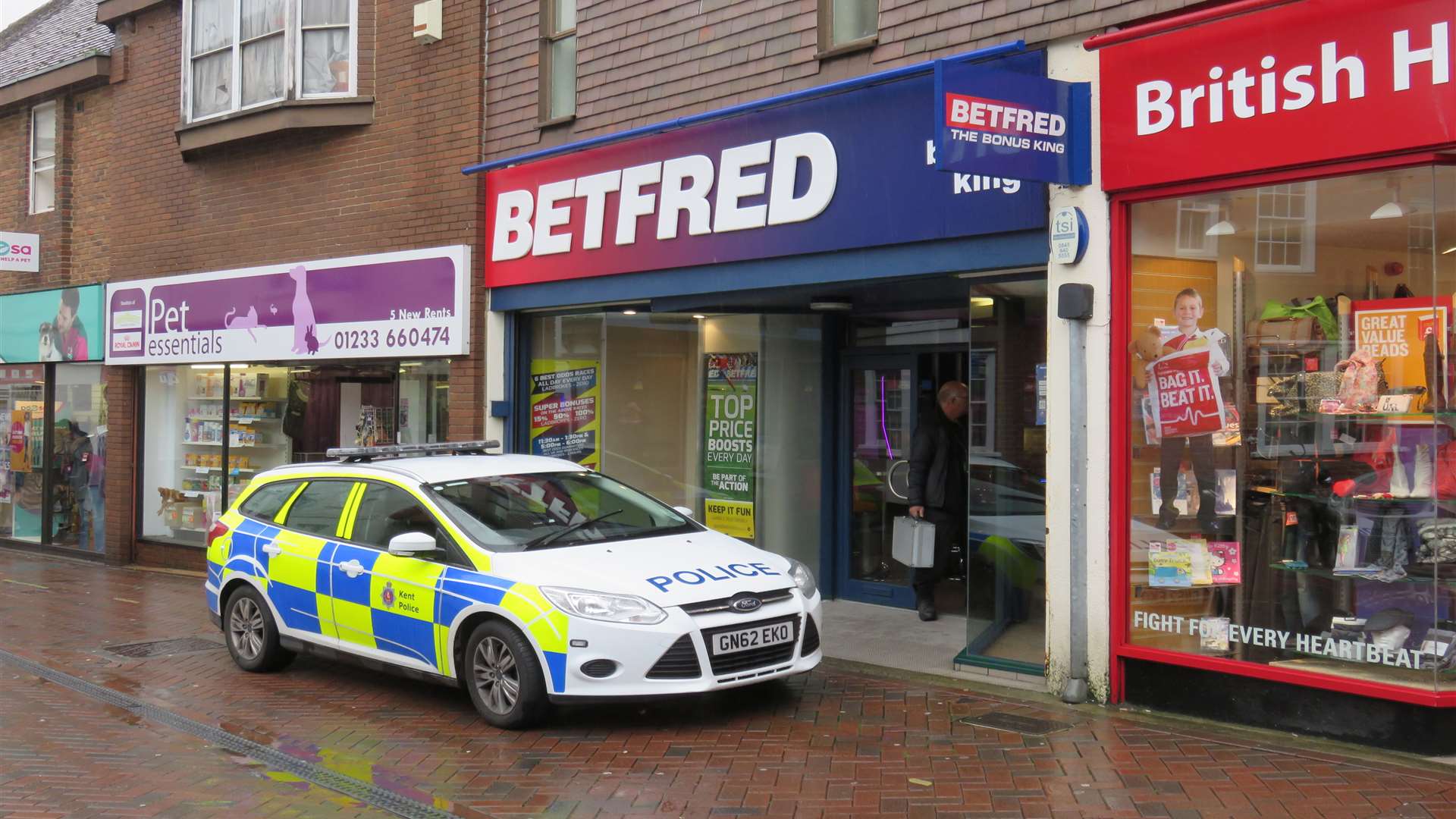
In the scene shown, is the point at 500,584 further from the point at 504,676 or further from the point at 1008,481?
the point at 1008,481

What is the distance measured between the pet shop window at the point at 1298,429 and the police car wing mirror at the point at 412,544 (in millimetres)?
4113

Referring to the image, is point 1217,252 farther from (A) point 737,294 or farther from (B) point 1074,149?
(A) point 737,294

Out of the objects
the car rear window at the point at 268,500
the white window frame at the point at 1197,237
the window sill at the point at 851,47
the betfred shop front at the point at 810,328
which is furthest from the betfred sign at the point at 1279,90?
the car rear window at the point at 268,500

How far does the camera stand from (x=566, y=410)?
39.9 ft

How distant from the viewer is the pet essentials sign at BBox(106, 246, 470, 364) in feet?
40.3

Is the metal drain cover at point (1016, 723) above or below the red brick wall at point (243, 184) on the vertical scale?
below

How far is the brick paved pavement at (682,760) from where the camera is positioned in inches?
225

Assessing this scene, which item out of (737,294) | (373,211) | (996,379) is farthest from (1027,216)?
(373,211)

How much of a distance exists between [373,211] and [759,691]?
7503mm

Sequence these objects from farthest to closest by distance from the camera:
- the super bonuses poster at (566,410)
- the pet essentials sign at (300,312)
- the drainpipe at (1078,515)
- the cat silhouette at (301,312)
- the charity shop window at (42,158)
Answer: the charity shop window at (42,158) → the cat silhouette at (301,312) → the pet essentials sign at (300,312) → the super bonuses poster at (566,410) → the drainpipe at (1078,515)

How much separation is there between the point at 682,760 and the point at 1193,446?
11.4 feet

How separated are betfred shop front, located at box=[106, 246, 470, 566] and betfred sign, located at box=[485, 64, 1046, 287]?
1147mm

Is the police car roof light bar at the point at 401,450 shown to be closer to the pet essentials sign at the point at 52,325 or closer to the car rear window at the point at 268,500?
the car rear window at the point at 268,500

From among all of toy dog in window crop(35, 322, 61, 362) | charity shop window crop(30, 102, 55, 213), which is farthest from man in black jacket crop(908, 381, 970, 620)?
charity shop window crop(30, 102, 55, 213)
